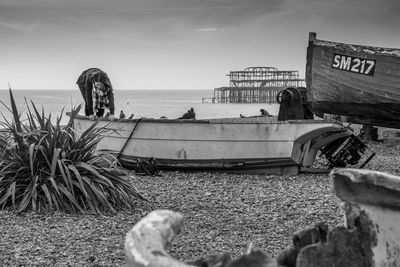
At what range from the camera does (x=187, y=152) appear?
11938 millimetres

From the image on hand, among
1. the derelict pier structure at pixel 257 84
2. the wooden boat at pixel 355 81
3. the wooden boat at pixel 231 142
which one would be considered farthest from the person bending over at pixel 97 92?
the derelict pier structure at pixel 257 84

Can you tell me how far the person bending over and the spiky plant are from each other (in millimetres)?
5116

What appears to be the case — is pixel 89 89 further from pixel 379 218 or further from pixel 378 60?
pixel 379 218

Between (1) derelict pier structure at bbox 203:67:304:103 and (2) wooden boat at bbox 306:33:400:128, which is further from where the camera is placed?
(1) derelict pier structure at bbox 203:67:304:103

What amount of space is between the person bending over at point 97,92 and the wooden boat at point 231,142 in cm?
148

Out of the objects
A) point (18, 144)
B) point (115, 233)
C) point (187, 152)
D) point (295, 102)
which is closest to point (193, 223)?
point (115, 233)

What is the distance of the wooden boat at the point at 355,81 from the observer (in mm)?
13203

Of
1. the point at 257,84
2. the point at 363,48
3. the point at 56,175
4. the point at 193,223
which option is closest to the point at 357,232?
the point at 193,223

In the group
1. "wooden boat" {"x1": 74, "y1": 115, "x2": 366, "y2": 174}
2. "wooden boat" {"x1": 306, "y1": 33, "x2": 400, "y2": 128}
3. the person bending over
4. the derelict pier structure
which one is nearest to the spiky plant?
"wooden boat" {"x1": 74, "y1": 115, "x2": 366, "y2": 174}

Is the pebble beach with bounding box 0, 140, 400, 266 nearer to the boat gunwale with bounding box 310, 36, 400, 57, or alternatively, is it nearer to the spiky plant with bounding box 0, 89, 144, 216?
the spiky plant with bounding box 0, 89, 144, 216

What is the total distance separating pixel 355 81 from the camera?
45.6ft

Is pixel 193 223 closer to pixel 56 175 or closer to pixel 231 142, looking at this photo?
pixel 56 175

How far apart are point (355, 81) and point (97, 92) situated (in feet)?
19.0

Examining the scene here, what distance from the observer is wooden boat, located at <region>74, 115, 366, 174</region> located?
1144 cm
